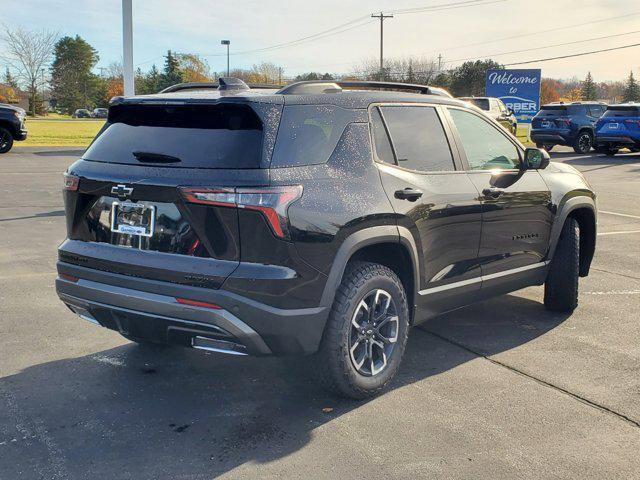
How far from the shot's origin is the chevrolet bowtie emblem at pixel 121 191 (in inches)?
141

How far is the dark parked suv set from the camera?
25.4 m

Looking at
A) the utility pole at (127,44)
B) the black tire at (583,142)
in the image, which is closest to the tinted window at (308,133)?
the utility pole at (127,44)

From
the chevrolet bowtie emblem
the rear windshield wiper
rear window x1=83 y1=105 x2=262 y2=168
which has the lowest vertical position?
the chevrolet bowtie emblem

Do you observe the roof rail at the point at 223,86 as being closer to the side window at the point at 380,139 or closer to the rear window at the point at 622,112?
the side window at the point at 380,139

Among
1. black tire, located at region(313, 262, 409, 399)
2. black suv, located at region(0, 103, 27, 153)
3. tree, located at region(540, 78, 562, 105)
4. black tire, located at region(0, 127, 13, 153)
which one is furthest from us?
tree, located at region(540, 78, 562, 105)

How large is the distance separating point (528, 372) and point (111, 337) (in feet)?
9.82

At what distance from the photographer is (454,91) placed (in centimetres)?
5866

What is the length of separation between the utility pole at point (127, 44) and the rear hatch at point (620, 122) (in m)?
17.4

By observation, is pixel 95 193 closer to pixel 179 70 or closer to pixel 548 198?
pixel 548 198

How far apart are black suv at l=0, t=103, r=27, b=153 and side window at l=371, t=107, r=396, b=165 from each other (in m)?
20.0

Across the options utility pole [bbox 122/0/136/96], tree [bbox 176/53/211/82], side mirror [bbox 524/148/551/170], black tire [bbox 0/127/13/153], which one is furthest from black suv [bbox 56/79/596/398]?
tree [bbox 176/53/211/82]

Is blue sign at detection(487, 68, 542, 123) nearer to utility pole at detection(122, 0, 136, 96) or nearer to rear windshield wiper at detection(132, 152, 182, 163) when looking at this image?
utility pole at detection(122, 0, 136, 96)

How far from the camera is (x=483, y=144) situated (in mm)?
4953

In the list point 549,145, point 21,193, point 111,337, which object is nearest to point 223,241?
point 111,337
